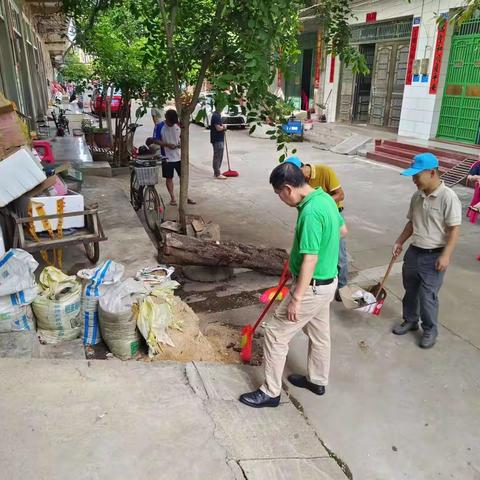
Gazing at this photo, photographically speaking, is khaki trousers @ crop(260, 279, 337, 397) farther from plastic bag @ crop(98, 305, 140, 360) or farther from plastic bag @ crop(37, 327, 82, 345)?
plastic bag @ crop(37, 327, 82, 345)

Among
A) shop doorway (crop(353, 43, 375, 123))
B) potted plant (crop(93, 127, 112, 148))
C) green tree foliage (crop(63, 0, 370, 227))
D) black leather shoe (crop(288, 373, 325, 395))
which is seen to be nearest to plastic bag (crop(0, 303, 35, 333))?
black leather shoe (crop(288, 373, 325, 395))

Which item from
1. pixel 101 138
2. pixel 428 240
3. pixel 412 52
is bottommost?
pixel 101 138

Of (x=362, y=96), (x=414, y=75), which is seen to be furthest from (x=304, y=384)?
(x=362, y=96)

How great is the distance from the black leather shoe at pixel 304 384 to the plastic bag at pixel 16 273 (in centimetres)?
210

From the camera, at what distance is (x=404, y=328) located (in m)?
4.06

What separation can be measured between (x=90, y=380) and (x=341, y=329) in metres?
2.33

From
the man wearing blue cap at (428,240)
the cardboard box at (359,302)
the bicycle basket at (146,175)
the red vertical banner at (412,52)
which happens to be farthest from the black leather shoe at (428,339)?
the red vertical banner at (412,52)

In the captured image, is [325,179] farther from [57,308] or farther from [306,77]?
[306,77]

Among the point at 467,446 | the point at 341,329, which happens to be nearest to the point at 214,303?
the point at 341,329

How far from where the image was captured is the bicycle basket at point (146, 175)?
21.0 feet

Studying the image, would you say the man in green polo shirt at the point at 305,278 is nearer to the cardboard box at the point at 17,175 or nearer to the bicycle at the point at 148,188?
the cardboard box at the point at 17,175

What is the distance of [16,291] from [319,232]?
2.20m

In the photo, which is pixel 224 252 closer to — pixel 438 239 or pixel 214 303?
pixel 214 303

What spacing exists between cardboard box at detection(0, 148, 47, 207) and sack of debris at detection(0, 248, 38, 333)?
1053 mm
